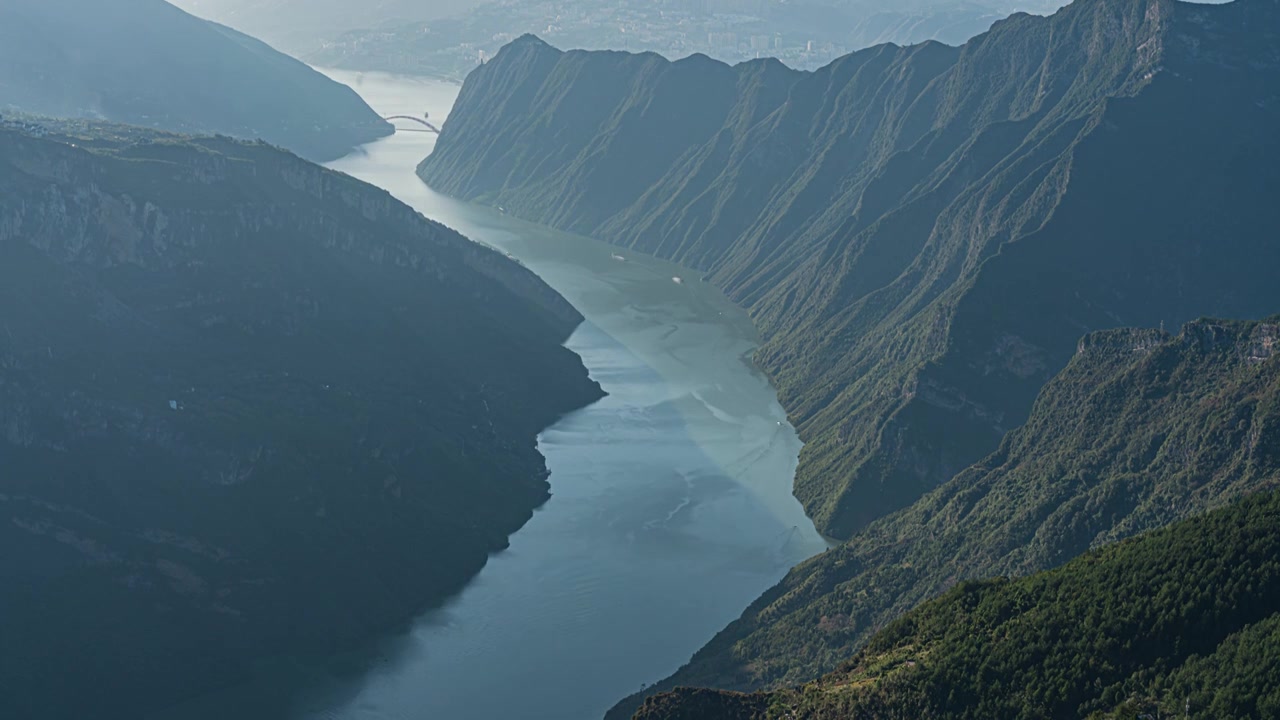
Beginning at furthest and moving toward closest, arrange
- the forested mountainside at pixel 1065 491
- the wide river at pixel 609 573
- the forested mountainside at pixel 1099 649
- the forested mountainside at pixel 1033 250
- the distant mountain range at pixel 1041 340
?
the forested mountainside at pixel 1033 250 → the distant mountain range at pixel 1041 340 → the wide river at pixel 609 573 → the forested mountainside at pixel 1065 491 → the forested mountainside at pixel 1099 649

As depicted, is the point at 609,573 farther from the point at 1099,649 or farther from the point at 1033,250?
the point at 1033,250

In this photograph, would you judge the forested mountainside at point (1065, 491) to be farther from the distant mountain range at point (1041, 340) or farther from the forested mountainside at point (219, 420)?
the forested mountainside at point (219, 420)

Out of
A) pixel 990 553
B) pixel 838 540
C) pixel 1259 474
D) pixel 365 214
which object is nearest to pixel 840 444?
pixel 838 540

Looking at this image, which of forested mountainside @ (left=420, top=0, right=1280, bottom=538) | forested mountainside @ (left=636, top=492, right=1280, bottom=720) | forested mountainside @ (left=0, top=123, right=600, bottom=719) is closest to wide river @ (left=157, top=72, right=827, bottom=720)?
forested mountainside @ (left=0, top=123, right=600, bottom=719)

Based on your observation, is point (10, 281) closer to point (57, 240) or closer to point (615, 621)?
point (57, 240)

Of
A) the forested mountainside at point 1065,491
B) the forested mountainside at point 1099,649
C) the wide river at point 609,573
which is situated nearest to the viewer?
the forested mountainside at point 1099,649

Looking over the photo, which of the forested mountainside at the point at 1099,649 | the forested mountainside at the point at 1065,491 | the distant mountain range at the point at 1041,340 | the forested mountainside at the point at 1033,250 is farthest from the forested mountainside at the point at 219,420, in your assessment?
the forested mountainside at the point at 1099,649

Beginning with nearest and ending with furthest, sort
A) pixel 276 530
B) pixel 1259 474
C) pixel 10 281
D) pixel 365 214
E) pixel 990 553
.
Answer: pixel 1259 474 → pixel 990 553 → pixel 276 530 → pixel 10 281 → pixel 365 214
